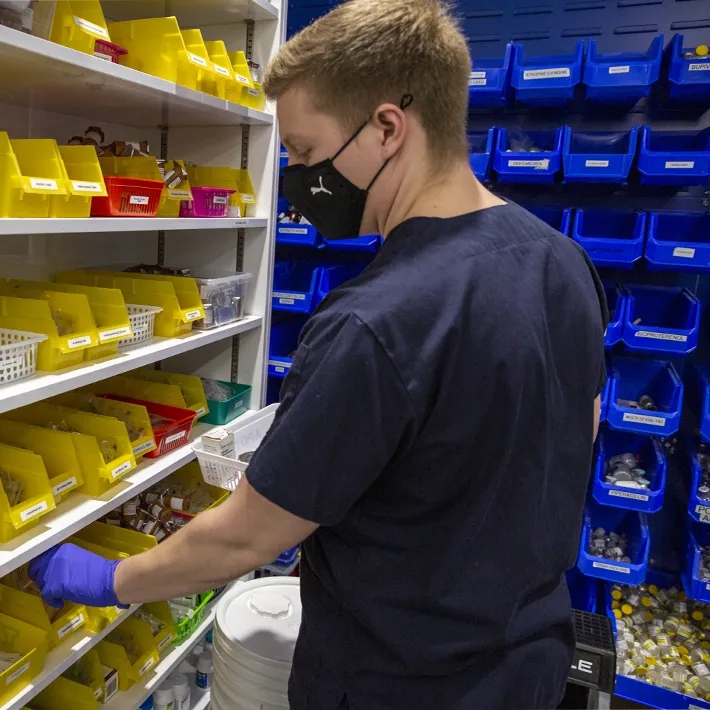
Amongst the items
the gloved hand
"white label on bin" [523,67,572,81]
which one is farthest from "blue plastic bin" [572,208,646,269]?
the gloved hand

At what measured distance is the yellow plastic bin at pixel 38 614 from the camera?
151 cm

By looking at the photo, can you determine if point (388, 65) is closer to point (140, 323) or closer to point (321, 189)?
point (321, 189)

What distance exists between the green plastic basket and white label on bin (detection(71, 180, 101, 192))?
3.15 ft

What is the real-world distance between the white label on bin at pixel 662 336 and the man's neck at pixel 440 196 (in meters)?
1.64

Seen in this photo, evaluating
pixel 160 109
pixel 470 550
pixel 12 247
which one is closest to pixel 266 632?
pixel 470 550

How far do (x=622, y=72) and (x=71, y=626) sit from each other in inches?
98.5

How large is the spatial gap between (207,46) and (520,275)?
152 cm

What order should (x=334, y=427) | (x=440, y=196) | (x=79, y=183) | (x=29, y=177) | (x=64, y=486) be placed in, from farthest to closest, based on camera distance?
(x=64, y=486)
(x=79, y=183)
(x=29, y=177)
(x=440, y=196)
(x=334, y=427)

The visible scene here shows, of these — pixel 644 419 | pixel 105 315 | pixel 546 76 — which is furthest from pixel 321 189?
pixel 644 419

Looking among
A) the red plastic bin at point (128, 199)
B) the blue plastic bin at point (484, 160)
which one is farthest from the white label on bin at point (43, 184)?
the blue plastic bin at point (484, 160)

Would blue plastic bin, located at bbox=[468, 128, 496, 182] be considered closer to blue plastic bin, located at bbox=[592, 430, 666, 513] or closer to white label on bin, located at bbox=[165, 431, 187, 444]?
blue plastic bin, located at bbox=[592, 430, 666, 513]

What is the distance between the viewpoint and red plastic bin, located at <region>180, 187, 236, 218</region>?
193 centimetres

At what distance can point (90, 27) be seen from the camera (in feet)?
4.64

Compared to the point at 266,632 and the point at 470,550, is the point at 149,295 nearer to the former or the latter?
the point at 266,632
